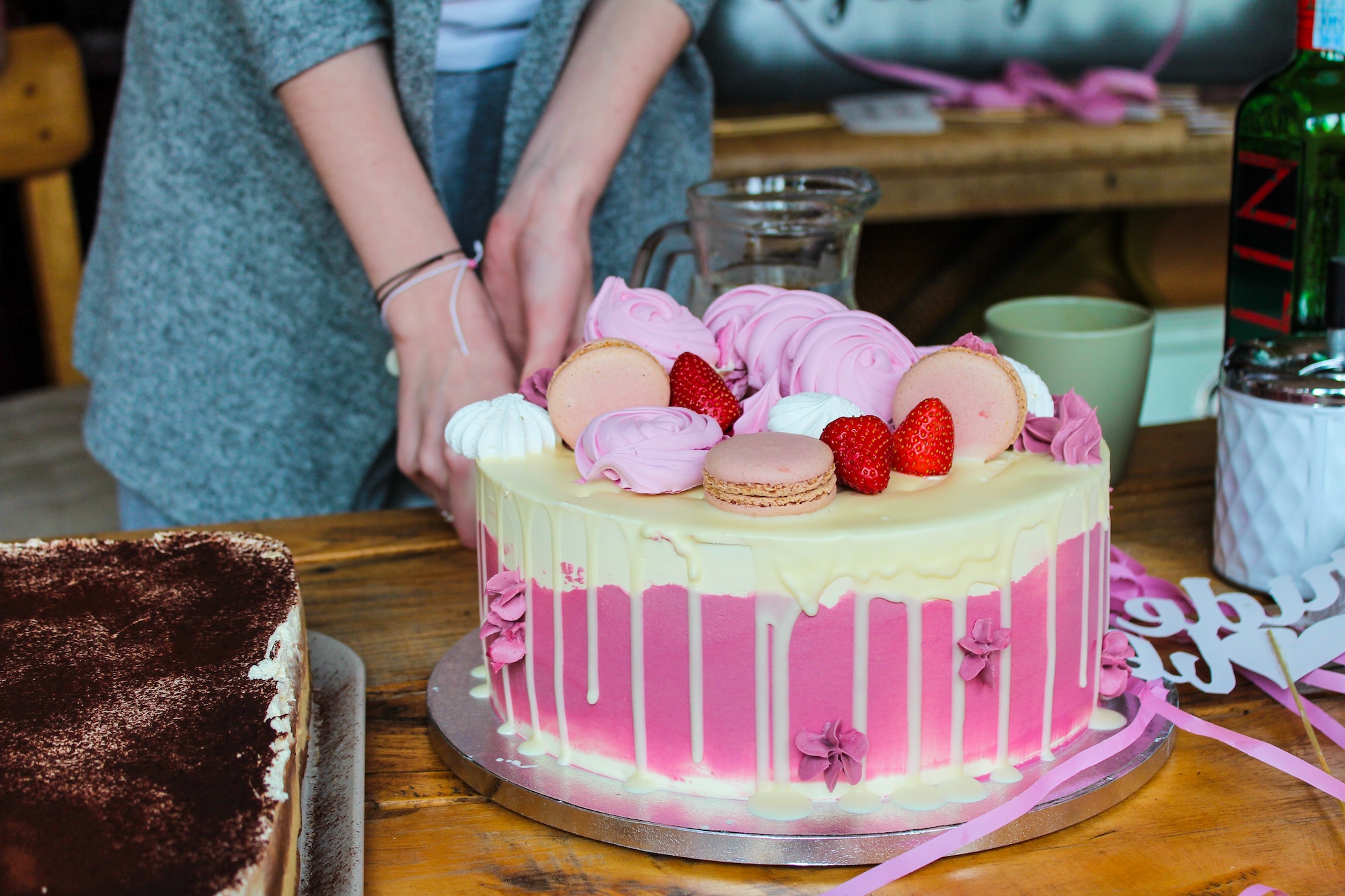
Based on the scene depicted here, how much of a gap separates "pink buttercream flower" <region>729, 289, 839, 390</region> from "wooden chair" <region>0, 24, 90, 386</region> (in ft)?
4.10

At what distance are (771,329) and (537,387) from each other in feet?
0.54

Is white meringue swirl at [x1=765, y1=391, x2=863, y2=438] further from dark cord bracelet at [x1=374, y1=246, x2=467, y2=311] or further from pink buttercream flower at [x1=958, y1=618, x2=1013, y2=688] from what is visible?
dark cord bracelet at [x1=374, y1=246, x2=467, y2=311]

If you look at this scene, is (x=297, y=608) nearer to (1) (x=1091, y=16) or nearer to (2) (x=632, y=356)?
(2) (x=632, y=356)

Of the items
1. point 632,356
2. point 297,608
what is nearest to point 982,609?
point 632,356

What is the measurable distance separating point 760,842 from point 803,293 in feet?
1.26

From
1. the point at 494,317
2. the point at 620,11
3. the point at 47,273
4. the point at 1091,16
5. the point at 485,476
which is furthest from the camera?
the point at 1091,16

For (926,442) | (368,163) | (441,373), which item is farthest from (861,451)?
(368,163)

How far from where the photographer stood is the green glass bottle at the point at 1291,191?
1.02 metres

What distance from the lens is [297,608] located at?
78 centimetres

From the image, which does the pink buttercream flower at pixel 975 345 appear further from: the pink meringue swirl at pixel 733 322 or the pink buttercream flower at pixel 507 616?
the pink buttercream flower at pixel 507 616

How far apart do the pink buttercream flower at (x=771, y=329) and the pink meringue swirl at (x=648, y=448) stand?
95 mm

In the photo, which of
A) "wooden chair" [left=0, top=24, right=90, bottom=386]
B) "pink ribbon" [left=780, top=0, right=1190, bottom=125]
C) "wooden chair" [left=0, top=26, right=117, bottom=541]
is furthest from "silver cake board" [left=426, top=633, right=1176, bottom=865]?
"pink ribbon" [left=780, top=0, right=1190, bottom=125]

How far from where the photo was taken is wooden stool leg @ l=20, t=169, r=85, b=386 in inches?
75.0

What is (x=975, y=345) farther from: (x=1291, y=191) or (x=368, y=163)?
(x=368, y=163)
